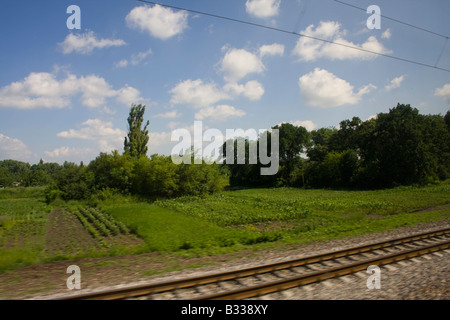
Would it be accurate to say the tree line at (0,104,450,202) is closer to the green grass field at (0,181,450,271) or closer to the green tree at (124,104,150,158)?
the green tree at (124,104,150,158)

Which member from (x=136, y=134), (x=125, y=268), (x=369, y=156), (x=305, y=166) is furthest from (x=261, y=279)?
(x=305, y=166)

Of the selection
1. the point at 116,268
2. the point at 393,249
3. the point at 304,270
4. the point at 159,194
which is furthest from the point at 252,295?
the point at 159,194

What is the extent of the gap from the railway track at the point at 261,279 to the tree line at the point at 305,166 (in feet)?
100

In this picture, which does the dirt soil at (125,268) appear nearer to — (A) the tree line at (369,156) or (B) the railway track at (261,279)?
(B) the railway track at (261,279)

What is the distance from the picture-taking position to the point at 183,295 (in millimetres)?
5699

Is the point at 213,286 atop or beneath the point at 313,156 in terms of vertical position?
beneath

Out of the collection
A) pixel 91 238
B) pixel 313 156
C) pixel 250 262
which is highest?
pixel 313 156

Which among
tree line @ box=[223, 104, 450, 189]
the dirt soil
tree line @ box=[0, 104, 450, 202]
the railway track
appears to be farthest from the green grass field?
tree line @ box=[223, 104, 450, 189]

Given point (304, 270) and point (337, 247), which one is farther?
point (337, 247)

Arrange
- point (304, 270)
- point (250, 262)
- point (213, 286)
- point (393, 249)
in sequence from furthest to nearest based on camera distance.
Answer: point (393, 249) → point (250, 262) → point (304, 270) → point (213, 286)

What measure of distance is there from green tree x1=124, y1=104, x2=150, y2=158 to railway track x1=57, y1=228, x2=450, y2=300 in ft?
133
